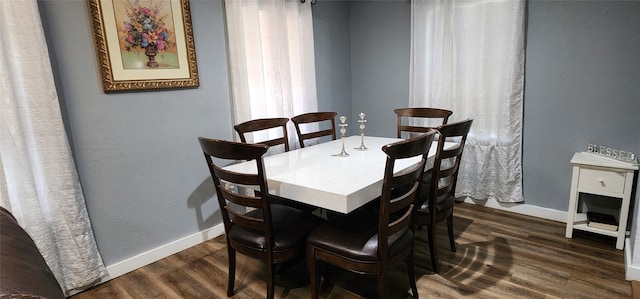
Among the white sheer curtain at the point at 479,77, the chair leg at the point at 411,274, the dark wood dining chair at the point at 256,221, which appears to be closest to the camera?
the dark wood dining chair at the point at 256,221

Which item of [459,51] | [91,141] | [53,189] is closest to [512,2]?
[459,51]

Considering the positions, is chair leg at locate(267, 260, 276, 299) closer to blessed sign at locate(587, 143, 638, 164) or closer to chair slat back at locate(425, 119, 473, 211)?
chair slat back at locate(425, 119, 473, 211)

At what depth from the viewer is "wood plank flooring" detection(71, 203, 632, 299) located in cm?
192

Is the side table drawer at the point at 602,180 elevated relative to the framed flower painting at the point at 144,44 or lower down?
lower down

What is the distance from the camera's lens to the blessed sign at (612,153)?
7.54 ft

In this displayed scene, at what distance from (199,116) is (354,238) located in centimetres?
155

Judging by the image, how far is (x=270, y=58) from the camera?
9.11 feet

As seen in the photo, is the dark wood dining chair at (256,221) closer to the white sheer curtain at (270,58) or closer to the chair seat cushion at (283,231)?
the chair seat cushion at (283,231)

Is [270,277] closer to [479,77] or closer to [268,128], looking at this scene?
[268,128]

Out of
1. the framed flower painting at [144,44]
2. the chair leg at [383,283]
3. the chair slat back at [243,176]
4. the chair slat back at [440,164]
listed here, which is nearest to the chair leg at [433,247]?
the chair slat back at [440,164]

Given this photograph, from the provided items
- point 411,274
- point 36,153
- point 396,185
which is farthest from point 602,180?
point 36,153

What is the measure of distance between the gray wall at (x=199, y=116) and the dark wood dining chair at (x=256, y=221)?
82cm

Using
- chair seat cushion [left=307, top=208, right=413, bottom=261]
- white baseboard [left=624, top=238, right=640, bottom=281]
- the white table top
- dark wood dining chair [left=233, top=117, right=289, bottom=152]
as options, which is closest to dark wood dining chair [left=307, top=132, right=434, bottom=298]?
chair seat cushion [left=307, top=208, right=413, bottom=261]

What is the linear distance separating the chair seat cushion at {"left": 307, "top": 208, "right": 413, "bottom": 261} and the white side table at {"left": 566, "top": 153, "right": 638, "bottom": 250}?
145 centimetres
